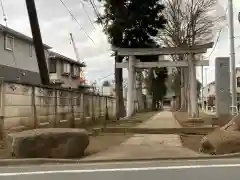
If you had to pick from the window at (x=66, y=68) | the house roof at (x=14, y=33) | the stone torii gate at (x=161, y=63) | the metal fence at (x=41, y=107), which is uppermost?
the house roof at (x=14, y=33)

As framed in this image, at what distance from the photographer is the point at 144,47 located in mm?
38000

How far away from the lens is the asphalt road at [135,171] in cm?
1009

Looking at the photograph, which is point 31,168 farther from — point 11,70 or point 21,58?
point 21,58

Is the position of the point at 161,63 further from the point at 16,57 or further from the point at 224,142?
the point at 224,142

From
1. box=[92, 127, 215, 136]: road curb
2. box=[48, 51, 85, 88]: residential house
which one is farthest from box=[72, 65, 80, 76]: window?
box=[92, 127, 215, 136]: road curb

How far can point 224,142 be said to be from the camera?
1388 centimetres

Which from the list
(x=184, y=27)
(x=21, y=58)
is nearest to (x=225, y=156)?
(x=21, y=58)

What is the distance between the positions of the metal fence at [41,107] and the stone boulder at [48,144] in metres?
3.60

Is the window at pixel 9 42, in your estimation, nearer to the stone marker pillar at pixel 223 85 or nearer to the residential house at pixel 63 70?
the stone marker pillar at pixel 223 85

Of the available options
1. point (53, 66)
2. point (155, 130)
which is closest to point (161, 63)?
point (155, 130)

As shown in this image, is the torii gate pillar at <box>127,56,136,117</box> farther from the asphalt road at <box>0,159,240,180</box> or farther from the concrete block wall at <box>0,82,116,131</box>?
the asphalt road at <box>0,159,240,180</box>

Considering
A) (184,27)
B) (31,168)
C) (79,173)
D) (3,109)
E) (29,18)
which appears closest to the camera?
(79,173)

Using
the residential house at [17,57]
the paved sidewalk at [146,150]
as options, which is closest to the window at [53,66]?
the residential house at [17,57]

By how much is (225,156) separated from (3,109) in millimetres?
8230
